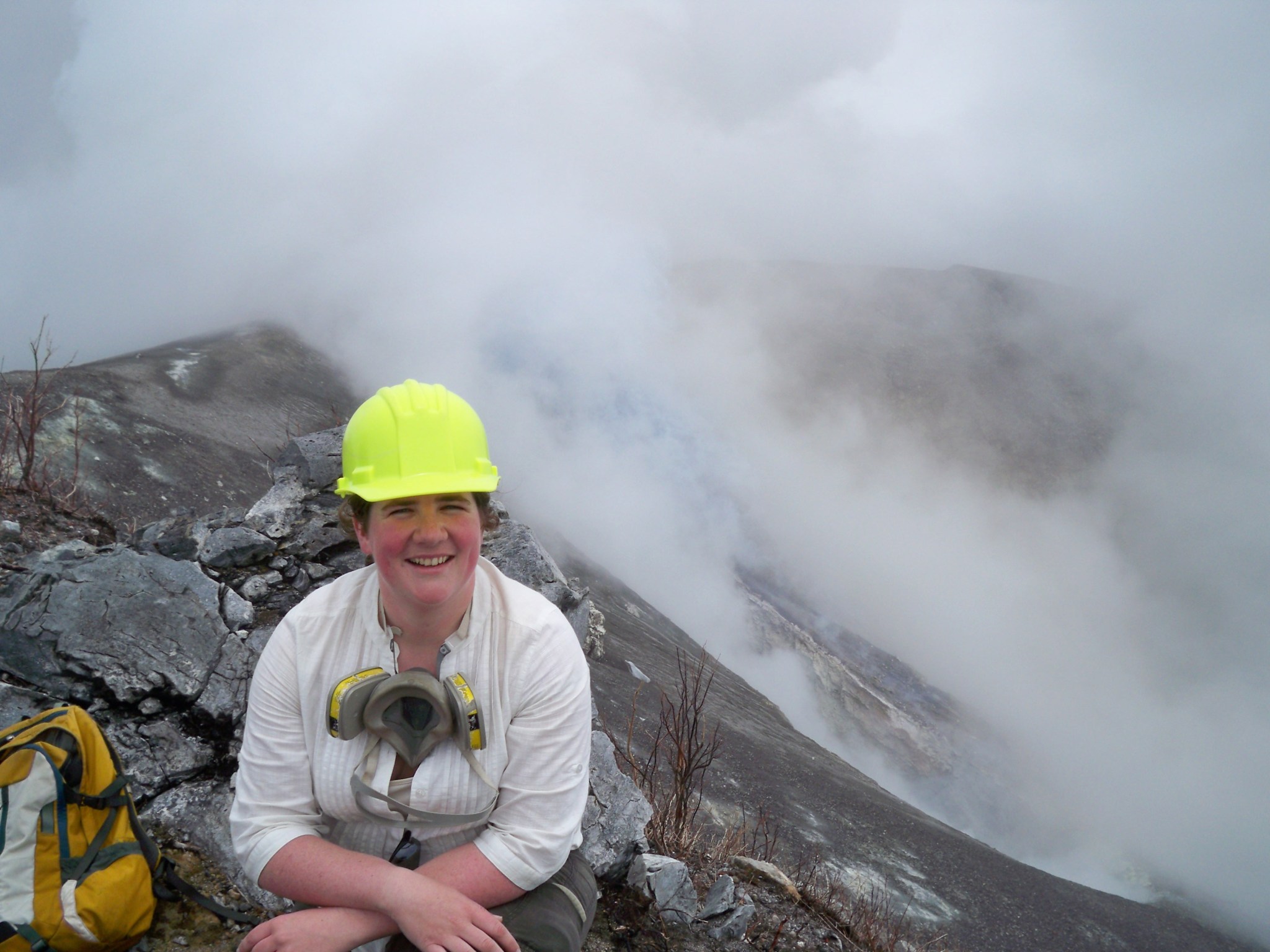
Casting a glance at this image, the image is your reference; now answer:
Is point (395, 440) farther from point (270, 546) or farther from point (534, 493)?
point (534, 493)

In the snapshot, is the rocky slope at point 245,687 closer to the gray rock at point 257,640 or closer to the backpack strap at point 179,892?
the gray rock at point 257,640

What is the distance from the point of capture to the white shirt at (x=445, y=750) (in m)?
1.87

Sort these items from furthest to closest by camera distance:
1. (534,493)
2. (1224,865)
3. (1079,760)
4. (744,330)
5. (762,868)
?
(744,330)
(1079,760)
(1224,865)
(534,493)
(762,868)

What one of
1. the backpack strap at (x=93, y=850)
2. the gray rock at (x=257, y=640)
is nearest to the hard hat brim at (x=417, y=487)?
the backpack strap at (x=93, y=850)

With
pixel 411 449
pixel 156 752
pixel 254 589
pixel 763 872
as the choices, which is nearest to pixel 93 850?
pixel 156 752

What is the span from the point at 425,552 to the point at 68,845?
1.63 m

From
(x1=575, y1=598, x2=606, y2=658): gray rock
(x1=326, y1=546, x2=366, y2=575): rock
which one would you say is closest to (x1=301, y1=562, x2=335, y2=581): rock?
(x1=326, y1=546, x2=366, y2=575): rock

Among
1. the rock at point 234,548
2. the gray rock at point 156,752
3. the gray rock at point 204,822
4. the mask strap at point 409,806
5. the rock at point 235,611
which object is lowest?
the gray rock at point 204,822

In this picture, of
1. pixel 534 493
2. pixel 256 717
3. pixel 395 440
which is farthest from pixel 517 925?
pixel 534 493

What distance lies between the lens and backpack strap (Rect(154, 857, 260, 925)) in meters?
2.64

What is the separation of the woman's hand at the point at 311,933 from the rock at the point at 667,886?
206cm

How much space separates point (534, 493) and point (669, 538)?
520cm

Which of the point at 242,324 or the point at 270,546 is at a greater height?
the point at 242,324

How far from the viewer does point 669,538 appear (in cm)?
2667
